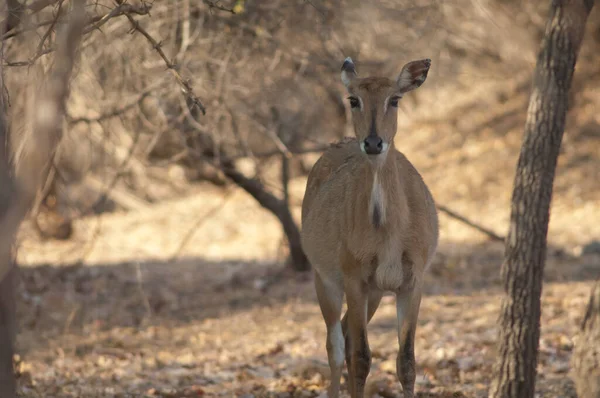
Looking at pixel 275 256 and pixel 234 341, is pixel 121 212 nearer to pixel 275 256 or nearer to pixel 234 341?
pixel 275 256

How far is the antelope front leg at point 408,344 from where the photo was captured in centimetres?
602

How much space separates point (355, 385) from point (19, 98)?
609 centimetres

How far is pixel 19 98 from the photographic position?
10461 millimetres

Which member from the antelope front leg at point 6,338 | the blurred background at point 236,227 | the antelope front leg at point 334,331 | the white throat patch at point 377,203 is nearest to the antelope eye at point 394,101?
the white throat patch at point 377,203

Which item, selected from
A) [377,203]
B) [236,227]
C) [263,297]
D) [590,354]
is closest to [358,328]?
[377,203]

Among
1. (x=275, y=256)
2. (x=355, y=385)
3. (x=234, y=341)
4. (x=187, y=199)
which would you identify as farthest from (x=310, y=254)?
(x=187, y=199)

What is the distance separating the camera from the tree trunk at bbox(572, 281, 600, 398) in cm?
453

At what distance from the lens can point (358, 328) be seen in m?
6.18

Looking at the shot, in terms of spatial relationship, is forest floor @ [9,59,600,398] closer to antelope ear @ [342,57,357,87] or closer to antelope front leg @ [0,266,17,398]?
antelope ear @ [342,57,357,87]

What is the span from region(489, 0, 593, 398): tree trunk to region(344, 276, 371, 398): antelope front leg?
90 cm

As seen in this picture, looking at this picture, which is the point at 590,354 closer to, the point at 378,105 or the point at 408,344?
the point at 408,344

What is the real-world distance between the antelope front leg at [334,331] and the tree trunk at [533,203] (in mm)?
1272

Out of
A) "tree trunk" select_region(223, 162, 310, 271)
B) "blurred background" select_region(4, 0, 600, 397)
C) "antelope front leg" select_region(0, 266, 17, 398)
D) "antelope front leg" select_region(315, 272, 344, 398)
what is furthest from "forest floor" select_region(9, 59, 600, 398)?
"antelope front leg" select_region(0, 266, 17, 398)

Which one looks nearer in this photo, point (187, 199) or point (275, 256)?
point (275, 256)
